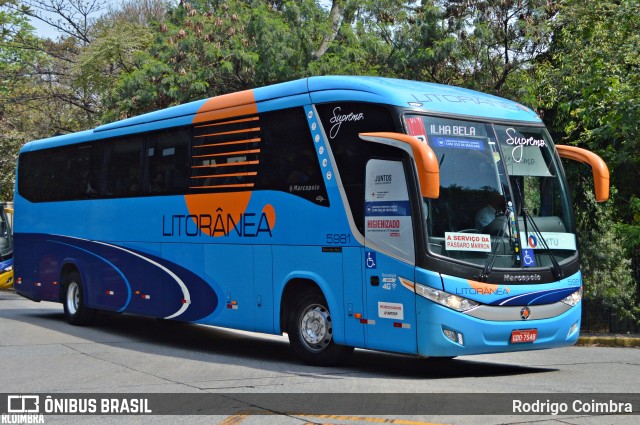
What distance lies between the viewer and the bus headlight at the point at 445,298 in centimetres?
1045

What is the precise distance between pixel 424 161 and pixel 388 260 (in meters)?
1.58

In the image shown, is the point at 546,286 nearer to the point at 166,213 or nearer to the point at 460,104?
the point at 460,104

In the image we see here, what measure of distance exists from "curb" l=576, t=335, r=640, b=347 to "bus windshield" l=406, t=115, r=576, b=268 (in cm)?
485

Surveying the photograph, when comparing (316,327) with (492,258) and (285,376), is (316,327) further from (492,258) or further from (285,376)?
(492,258)

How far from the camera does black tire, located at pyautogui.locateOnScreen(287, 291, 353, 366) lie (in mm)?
11891

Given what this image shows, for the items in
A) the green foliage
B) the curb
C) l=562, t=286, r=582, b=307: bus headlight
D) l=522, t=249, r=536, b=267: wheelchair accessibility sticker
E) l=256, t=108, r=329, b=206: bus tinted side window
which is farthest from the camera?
the green foliage

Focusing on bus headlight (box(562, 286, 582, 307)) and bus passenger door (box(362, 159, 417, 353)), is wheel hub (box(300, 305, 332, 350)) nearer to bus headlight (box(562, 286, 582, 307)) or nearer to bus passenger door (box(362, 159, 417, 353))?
bus passenger door (box(362, 159, 417, 353))

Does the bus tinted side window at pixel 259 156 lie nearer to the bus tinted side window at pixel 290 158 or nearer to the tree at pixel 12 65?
the bus tinted side window at pixel 290 158

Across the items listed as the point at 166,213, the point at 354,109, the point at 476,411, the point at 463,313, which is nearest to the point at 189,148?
the point at 166,213

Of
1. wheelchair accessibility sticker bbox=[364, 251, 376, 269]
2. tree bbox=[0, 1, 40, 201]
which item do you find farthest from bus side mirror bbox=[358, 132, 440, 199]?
tree bbox=[0, 1, 40, 201]

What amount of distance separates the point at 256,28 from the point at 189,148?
33.4 feet

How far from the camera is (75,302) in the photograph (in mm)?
18688

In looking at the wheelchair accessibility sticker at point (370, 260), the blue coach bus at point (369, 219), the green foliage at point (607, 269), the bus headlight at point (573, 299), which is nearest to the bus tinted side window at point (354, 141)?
the blue coach bus at point (369, 219)

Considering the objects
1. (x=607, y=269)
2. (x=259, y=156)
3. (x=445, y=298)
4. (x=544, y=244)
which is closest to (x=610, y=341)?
(x=607, y=269)
